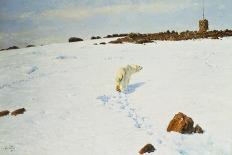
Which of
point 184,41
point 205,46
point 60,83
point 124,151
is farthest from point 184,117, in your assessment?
point 184,41

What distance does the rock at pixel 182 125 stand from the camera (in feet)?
40.6

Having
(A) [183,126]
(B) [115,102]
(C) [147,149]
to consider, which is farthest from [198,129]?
(B) [115,102]

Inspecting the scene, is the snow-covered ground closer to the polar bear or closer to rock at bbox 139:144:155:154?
rock at bbox 139:144:155:154

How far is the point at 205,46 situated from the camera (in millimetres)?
28188

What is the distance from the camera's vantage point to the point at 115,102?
1612cm

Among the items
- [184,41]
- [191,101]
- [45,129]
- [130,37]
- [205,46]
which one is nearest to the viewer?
[45,129]

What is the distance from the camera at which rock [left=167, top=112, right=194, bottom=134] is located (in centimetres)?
1237

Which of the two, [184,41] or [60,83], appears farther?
[184,41]

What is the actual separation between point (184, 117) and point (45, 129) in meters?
4.74

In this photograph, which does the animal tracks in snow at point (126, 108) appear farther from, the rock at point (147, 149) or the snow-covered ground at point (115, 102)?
the rock at point (147, 149)

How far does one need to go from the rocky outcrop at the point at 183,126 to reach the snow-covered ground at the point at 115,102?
216 millimetres

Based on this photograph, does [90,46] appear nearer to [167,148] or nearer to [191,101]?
[191,101]

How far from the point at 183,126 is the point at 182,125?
4 centimetres

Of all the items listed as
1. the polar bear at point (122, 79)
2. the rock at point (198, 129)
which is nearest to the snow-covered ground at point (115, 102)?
the rock at point (198, 129)
